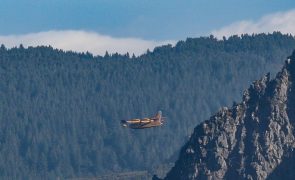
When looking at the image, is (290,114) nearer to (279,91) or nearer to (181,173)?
(279,91)

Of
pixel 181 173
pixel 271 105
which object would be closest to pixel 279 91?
pixel 271 105

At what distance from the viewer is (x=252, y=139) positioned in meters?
146

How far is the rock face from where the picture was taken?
14388cm

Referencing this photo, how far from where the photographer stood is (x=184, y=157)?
15225 centimetres

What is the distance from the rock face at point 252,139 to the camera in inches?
5664

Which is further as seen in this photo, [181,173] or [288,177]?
[181,173]

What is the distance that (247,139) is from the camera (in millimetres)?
146500

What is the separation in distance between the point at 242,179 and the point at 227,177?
2.17 meters

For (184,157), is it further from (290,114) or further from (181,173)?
(290,114)

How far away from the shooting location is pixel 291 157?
143625 millimetres

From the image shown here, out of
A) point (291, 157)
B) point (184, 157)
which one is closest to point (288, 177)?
point (291, 157)

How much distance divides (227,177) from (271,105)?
6785mm

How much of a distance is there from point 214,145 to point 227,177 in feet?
13.3

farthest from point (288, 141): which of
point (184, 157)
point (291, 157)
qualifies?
point (184, 157)
